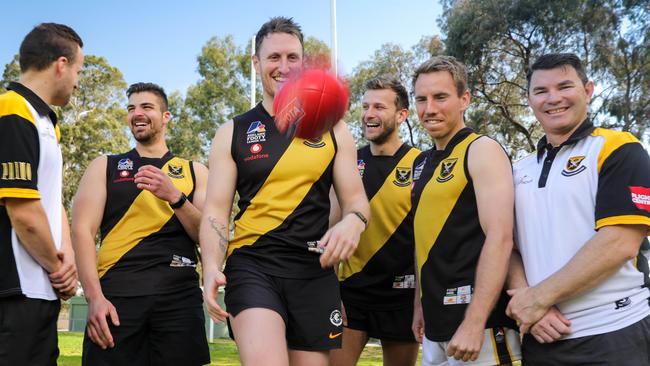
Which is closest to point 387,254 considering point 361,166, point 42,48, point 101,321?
point 361,166

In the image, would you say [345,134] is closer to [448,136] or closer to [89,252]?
[448,136]

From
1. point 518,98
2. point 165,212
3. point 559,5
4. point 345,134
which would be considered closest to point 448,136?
point 345,134

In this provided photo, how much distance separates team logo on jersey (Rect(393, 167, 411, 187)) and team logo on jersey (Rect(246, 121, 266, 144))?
67.7 inches

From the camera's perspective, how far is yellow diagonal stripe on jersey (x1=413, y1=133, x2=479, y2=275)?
368 cm

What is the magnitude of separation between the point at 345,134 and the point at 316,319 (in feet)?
3.80

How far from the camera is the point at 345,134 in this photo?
3922 millimetres

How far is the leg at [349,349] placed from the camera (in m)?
5.07

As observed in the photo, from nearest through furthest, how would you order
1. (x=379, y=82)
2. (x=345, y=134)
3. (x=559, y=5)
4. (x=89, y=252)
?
(x=345, y=134) → (x=89, y=252) → (x=379, y=82) → (x=559, y=5)

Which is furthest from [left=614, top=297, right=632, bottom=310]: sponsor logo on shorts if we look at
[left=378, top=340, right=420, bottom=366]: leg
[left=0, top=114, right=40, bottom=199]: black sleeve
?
[left=0, top=114, right=40, bottom=199]: black sleeve

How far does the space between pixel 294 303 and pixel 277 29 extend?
1.73 metres

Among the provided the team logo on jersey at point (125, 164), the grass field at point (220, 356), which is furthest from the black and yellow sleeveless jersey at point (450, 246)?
the grass field at point (220, 356)

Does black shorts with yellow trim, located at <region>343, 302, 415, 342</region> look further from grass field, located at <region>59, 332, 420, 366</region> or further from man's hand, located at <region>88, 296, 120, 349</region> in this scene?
grass field, located at <region>59, 332, 420, 366</region>

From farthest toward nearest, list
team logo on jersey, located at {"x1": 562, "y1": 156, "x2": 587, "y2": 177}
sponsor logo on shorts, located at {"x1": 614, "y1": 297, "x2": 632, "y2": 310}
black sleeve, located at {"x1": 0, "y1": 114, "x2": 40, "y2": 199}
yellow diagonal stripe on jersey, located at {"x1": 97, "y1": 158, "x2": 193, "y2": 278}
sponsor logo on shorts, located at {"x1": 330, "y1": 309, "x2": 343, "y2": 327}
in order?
yellow diagonal stripe on jersey, located at {"x1": 97, "y1": 158, "x2": 193, "y2": 278} < sponsor logo on shorts, located at {"x1": 330, "y1": 309, "x2": 343, "y2": 327} < black sleeve, located at {"x1": 0, "y1": 114, "x2": 40, "y2": 199} < team logo on jersey, located at {"x1": 562, "y1": 156, "x2": 587, "y2": 177} < sponsor logo on shorts, located at {"x1": 614, "y1": 297, "x2": 632, "y2": 310}

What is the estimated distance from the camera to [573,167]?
10.9 feet
